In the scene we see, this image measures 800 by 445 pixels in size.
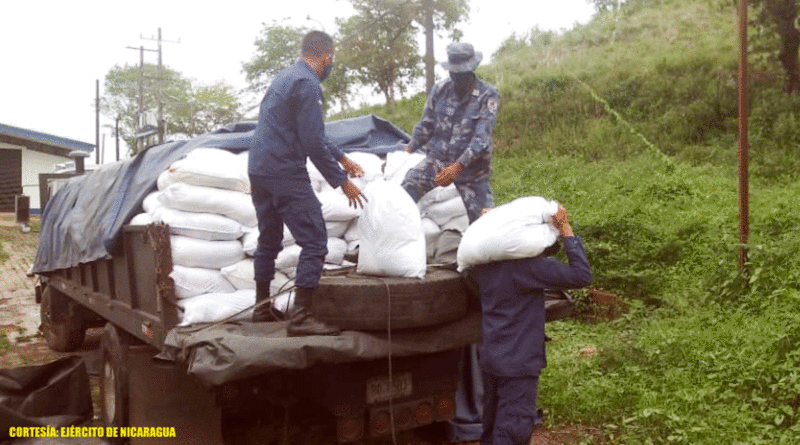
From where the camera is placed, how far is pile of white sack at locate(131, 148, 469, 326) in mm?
3697

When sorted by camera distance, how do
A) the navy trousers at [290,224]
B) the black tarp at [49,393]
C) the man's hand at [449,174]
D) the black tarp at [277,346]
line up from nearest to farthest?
the black tarp at [277,346] < the navy trousers at [290,224] < the black tarp at [49,393] < the man's hand at [449,174]

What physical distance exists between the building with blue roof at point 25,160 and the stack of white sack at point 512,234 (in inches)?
911

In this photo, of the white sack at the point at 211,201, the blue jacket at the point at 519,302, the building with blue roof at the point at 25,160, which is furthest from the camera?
the building with blue roof at the point at 25,160

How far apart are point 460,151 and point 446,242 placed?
28.9 inches

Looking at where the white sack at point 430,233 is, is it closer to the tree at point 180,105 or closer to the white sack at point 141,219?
the white sack at point 141,219

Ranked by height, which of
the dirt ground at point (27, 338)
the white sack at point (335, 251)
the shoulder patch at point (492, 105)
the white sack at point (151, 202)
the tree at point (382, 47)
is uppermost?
the tree at point (382, 47)

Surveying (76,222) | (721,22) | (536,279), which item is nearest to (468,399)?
(536,279)

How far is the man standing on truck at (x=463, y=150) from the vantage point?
4.48m

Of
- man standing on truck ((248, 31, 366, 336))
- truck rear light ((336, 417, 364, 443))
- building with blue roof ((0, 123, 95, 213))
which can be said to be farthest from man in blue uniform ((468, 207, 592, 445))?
building with blue roof ((0, 123, 95, 213))

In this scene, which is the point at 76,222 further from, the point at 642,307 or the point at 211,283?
the point at 642,307

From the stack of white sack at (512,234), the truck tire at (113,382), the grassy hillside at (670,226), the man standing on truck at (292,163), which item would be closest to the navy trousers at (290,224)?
the man standing on truck at (292,163)

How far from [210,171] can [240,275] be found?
2.19 feet

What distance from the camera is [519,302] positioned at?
3424mm

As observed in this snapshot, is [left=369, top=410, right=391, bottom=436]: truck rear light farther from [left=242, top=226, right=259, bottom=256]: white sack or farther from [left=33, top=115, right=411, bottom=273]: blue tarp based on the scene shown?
[left=33, top=115, right=411, bottom=273]: blue tarp
